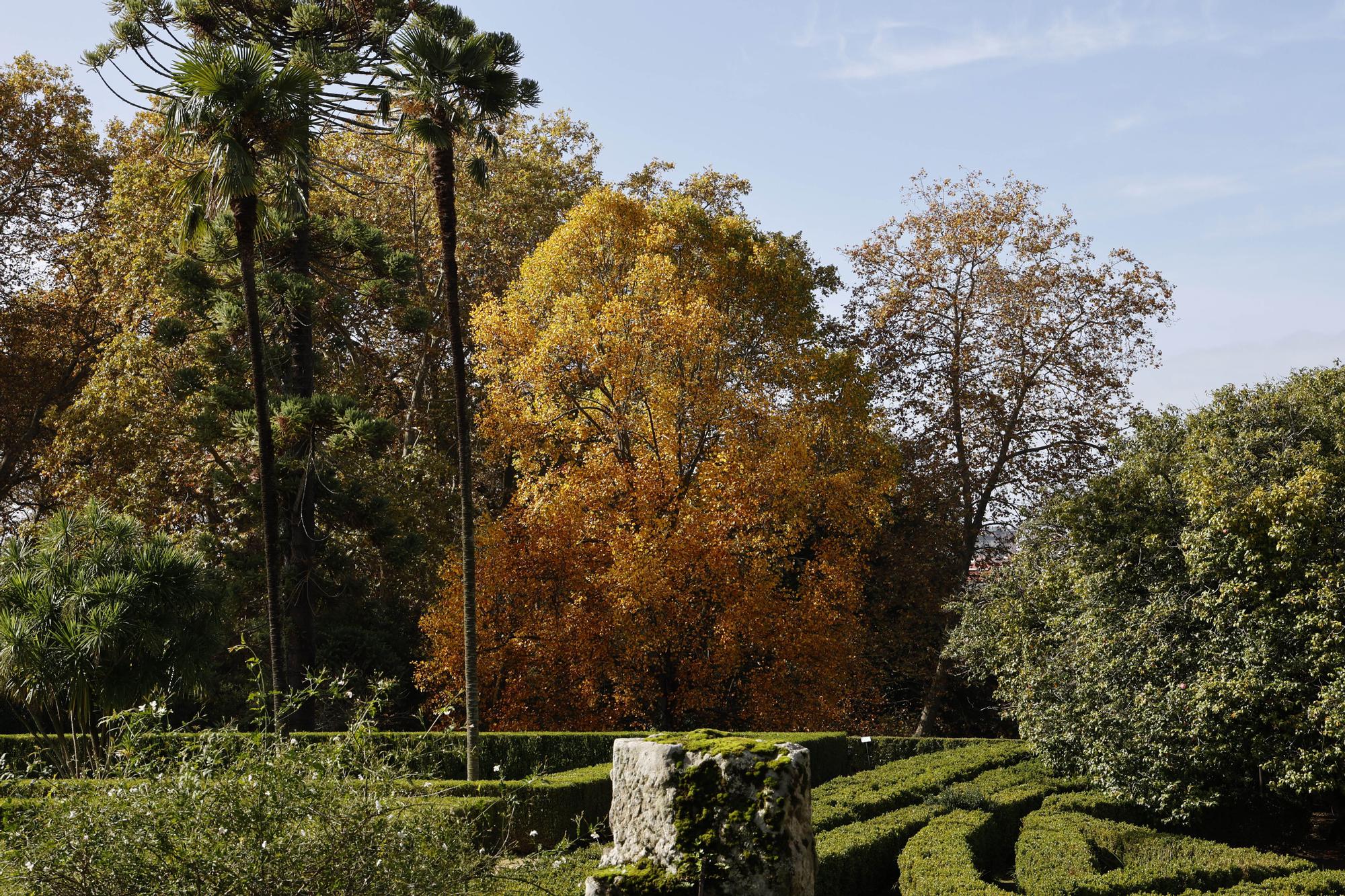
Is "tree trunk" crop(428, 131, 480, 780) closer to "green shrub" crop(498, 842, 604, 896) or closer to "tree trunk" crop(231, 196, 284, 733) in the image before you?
"tree trunk" crop(231, 196, 284, 733)

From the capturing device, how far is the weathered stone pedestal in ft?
20.3

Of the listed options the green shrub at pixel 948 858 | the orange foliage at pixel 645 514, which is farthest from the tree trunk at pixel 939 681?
the green shrub at pixel 948 858

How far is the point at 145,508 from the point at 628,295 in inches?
378

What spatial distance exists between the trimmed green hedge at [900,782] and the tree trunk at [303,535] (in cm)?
926

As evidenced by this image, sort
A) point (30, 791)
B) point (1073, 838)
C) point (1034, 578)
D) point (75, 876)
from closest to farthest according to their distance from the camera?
point (75, 876)
point (30, 791)
point (1073, 838)
point (1034, 578)

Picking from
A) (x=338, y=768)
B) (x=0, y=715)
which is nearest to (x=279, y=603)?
(x=338, y=768)

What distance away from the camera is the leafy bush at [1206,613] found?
1047cm

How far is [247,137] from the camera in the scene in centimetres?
1267

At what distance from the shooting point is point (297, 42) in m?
17.7

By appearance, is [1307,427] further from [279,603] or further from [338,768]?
[279,603]

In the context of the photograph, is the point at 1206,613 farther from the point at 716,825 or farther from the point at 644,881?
the point at 644,881

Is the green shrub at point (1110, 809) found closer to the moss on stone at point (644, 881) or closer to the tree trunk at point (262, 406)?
the moss on stone at point (644, 881)

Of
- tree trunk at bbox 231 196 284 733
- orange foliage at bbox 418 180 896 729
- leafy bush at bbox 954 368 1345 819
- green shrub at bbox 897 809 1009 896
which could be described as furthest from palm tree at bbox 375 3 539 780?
leafy bush at bbox 954 368 1345 819

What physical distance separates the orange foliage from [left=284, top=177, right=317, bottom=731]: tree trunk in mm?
2098
